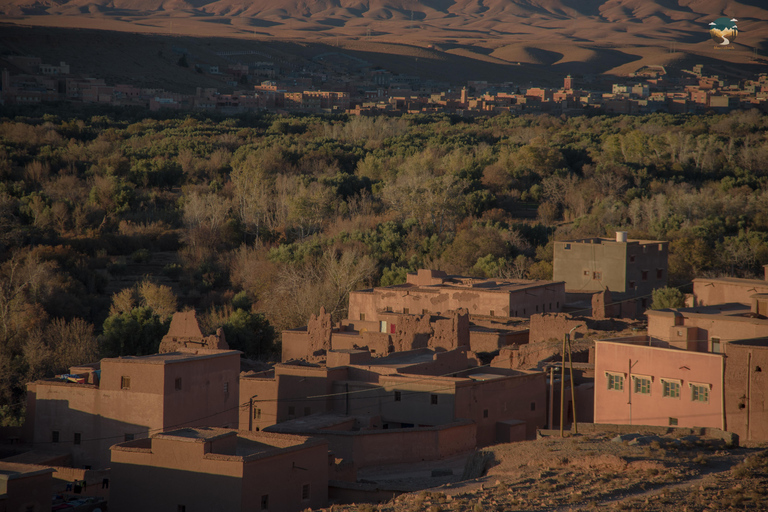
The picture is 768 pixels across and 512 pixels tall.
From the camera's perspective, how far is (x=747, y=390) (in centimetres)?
1864

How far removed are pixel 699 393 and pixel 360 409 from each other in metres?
6.67

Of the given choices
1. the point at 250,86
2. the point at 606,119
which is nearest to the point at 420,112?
the point at 606,119

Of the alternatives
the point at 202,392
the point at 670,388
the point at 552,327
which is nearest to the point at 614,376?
the point at 670,388

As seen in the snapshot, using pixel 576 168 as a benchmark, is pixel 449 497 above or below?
below

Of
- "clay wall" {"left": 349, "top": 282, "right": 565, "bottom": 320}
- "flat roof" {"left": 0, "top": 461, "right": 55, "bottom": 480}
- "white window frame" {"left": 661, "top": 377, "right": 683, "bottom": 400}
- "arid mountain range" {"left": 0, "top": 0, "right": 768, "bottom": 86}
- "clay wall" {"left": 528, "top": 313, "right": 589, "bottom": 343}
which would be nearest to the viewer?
"flat roof" {"left": 0, "top": 461, "right": 55, "bottom": 480}

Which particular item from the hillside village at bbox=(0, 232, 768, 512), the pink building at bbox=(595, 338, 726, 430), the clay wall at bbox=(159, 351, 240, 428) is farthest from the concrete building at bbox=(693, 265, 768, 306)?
the clay wall at bbox=(159, 351, 240, 428)

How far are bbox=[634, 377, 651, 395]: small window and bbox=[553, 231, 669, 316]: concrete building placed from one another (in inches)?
549

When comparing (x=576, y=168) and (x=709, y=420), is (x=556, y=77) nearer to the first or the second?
(x=576, y=168)

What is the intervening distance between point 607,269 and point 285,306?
11414mm

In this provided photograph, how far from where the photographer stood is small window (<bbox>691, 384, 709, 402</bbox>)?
758 inches

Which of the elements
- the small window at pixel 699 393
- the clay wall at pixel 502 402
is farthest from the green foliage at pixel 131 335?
the small window at pixel 699 393

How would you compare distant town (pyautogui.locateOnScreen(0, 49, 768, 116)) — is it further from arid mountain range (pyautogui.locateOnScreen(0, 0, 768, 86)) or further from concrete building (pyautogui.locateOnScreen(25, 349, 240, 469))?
concrete building (pyautogui.locateOnScreen(25, 349, 240, 469))

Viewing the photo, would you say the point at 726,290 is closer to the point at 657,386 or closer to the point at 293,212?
the point at 657,386

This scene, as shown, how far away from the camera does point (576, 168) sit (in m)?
61.9
